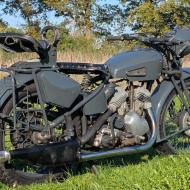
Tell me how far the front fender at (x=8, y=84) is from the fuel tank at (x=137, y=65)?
2.83 feet

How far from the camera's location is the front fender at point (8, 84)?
190 inches

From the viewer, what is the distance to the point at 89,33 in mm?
41969

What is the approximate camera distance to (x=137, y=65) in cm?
549

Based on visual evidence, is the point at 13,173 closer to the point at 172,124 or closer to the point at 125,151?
the point at 125,151

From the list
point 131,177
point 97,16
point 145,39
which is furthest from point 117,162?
point 97,16

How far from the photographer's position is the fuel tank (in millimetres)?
5387

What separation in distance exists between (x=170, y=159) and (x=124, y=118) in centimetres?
74

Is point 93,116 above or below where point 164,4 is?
below

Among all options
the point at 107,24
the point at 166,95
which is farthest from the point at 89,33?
the point at 166,95

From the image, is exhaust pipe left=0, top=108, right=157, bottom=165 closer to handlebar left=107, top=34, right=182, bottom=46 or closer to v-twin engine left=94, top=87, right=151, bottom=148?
v-twin engine left=94, top=87, right=151, bottom=148

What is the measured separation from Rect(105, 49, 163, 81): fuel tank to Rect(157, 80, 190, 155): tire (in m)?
0.37

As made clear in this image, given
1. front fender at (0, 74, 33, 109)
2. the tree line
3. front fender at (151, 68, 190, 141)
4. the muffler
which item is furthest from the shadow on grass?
the tree line

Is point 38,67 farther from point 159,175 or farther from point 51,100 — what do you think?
point 159,175

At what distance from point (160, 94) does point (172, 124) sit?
42 cm
